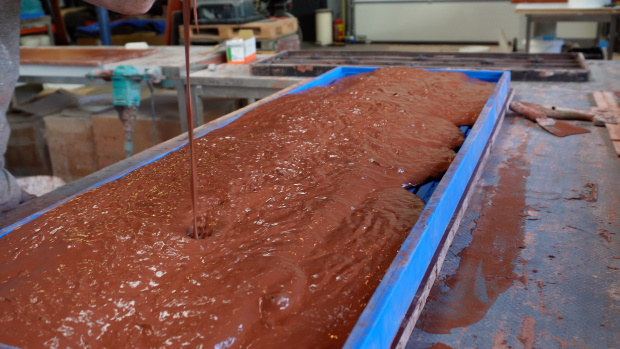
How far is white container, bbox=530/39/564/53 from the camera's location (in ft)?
17.5

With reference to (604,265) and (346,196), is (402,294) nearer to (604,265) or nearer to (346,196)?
(346,196)

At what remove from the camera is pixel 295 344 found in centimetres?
90

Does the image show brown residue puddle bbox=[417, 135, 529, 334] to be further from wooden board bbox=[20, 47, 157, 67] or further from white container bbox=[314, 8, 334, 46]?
white container bbox=[314, 8, 334, 46]

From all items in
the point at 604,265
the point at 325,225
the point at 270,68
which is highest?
the point at 270,68

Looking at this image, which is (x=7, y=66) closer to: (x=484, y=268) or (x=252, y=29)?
(x=484, y=268)

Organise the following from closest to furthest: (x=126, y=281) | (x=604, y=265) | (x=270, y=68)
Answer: (x=126, y=281)
(x=604, y=265)
(x=270, y=68)

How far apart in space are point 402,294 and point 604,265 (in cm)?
62

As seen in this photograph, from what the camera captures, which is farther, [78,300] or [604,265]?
[604,265]

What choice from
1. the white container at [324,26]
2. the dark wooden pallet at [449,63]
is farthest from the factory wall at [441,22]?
the dark wooden pallet at [449,63]

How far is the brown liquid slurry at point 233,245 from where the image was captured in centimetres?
95

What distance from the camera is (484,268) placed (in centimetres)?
124

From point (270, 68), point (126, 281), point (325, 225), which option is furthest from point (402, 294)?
point (270, 68)

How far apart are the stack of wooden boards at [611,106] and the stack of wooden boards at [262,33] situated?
2.82 meters

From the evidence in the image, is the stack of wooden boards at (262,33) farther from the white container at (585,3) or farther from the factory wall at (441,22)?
the factory wall at (441,22)
